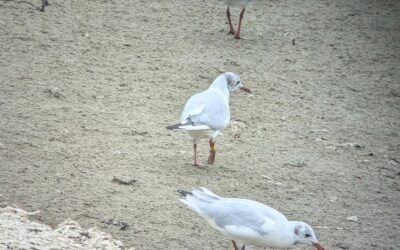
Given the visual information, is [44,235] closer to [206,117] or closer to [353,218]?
[206,117]

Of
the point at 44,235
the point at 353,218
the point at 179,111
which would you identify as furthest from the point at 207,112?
the point at 44,235

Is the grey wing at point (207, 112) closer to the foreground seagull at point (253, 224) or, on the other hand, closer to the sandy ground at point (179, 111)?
the sandy ground at point (179, 111)

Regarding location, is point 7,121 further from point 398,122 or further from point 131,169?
point 398,122

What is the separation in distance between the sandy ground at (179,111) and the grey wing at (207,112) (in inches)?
17.3

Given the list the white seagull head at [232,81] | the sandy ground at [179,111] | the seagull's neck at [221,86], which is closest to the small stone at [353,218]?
the sandy ground at [179,111]

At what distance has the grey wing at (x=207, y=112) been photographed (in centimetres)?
648

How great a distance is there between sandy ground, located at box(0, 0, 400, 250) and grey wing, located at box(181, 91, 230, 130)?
439mm

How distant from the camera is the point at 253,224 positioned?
191 inches

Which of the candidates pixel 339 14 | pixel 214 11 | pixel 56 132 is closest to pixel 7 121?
pixel 56 132

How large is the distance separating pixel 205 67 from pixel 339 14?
10.6 ft

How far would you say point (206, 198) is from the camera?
16.6ft

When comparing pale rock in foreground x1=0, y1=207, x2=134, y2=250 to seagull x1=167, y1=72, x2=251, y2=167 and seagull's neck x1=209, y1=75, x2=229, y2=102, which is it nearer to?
seagull x1=167, y1=72, x2=251, y2=167

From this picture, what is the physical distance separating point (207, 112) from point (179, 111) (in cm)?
130

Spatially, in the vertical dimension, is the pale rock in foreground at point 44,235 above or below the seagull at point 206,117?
below
